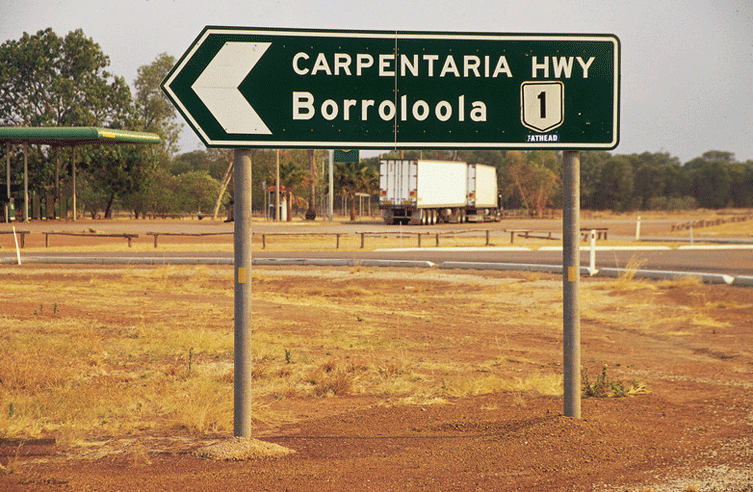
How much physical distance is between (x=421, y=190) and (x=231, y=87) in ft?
159

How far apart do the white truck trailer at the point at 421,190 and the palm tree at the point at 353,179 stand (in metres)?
15.0

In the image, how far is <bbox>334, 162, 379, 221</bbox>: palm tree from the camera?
72.1 meters

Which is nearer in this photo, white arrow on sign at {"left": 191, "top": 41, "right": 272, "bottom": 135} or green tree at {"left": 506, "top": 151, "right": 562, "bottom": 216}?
white arrow on sign at {"left": 191, "top": 41, "right": 272, "bottom": 135}

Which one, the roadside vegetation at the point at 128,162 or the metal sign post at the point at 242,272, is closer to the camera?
the metal sign post at the point at 242,272

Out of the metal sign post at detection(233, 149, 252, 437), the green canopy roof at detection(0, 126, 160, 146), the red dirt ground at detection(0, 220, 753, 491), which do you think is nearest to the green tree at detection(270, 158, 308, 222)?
the green canopy roof at detection(0, 126, 160, 146)

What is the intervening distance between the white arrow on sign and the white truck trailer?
155 ft

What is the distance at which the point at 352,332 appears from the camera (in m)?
10.7

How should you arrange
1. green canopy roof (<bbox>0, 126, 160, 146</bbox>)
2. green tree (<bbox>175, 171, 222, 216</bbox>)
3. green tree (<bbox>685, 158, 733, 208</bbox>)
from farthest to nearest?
green tree (<bbox>685, 158, 733, 208</bbox>)
green tree (<bbox>175, 171, 222, 216</bbox>)
green canopy roof (<bbox>0, 126, 160, 146</bbox>)

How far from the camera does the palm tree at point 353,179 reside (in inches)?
2837

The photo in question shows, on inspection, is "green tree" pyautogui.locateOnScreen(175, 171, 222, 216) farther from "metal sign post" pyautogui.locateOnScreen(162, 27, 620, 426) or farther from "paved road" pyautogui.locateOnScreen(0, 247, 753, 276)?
"metal sign post" pyautogui.locateOnScreen(162, 27, 620, 426)

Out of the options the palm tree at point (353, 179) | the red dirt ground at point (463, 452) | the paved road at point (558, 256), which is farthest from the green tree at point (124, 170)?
the red dirt ground at point (463, 452)

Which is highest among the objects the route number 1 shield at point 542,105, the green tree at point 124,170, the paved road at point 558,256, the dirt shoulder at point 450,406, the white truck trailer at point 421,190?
the green tree at point 124,170

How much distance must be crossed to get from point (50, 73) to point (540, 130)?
220 ft

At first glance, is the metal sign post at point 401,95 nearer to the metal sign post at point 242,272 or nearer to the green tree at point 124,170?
the metal sign post at point 242,272
